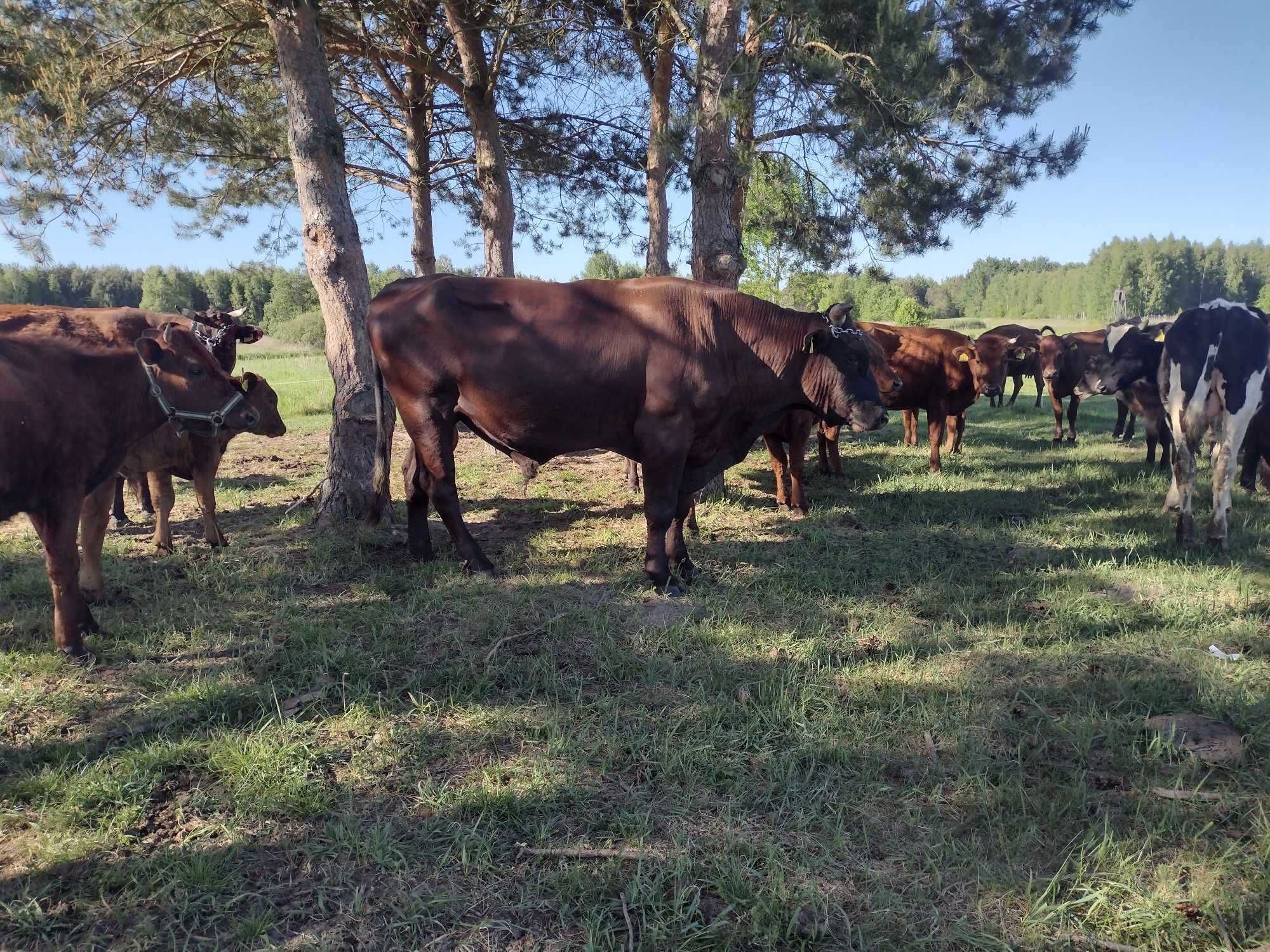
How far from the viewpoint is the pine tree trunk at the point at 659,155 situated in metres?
9.31

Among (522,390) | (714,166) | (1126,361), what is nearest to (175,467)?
(522,390)

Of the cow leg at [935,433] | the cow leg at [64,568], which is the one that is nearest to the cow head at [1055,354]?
the cow leg at [935,433]

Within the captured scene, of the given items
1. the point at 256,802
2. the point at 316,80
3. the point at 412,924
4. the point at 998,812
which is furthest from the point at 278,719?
the point at 316,80

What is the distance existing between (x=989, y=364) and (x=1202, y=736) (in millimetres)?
10962

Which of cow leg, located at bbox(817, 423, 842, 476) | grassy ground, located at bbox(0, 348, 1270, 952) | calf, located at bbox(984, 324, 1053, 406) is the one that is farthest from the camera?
calf, located at bbox(984, 324, 1053, 406)

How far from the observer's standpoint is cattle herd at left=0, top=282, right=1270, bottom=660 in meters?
4.31

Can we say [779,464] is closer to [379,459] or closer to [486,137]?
[379,459]

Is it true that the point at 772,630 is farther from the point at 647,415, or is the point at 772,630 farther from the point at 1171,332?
the point at 1171,332

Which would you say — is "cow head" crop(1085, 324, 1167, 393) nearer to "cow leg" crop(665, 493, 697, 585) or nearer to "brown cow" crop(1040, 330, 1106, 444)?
"brown cow" crop(1040, 330, 1106, 444)

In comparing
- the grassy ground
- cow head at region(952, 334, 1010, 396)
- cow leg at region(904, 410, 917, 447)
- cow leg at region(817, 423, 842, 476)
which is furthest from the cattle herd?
cow leg at region(904, 410, 917, 447)

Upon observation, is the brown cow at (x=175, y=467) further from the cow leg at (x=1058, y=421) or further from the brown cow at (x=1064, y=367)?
the brown cow at (x=1064, y=367)

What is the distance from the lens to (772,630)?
4570mm

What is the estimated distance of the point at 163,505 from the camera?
6.10 meters

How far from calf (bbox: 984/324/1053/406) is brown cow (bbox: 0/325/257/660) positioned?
12.1m
